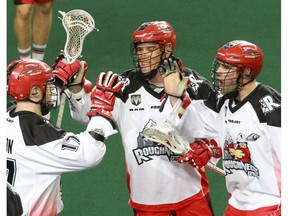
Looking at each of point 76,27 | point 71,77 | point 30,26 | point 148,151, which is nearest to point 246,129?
point 148,151

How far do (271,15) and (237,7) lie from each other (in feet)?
1.38

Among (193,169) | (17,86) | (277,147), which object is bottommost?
(193,169)

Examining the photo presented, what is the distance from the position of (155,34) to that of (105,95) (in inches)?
24.2

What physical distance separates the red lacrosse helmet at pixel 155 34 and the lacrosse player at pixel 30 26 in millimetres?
2221

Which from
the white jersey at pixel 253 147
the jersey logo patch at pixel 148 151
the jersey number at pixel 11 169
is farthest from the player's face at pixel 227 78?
the jersey number at pixel 11 169

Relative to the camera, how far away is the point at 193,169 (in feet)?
16.5

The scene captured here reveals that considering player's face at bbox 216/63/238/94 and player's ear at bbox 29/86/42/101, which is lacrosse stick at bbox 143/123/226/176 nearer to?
player's face at bbox 216/63/238/94

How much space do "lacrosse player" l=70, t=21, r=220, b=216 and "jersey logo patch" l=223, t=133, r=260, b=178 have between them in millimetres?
335

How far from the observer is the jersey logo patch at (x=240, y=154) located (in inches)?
178

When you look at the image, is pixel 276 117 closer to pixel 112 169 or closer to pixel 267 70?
pixel 112 169

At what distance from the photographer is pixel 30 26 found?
7.03 meters

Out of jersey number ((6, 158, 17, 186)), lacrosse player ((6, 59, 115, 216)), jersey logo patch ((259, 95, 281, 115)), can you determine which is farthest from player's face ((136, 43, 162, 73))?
jersey number ((6, 158, 17, 186))

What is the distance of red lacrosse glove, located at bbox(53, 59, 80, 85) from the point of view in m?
4.95

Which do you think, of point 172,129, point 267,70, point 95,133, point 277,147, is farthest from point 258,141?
point 267,70
